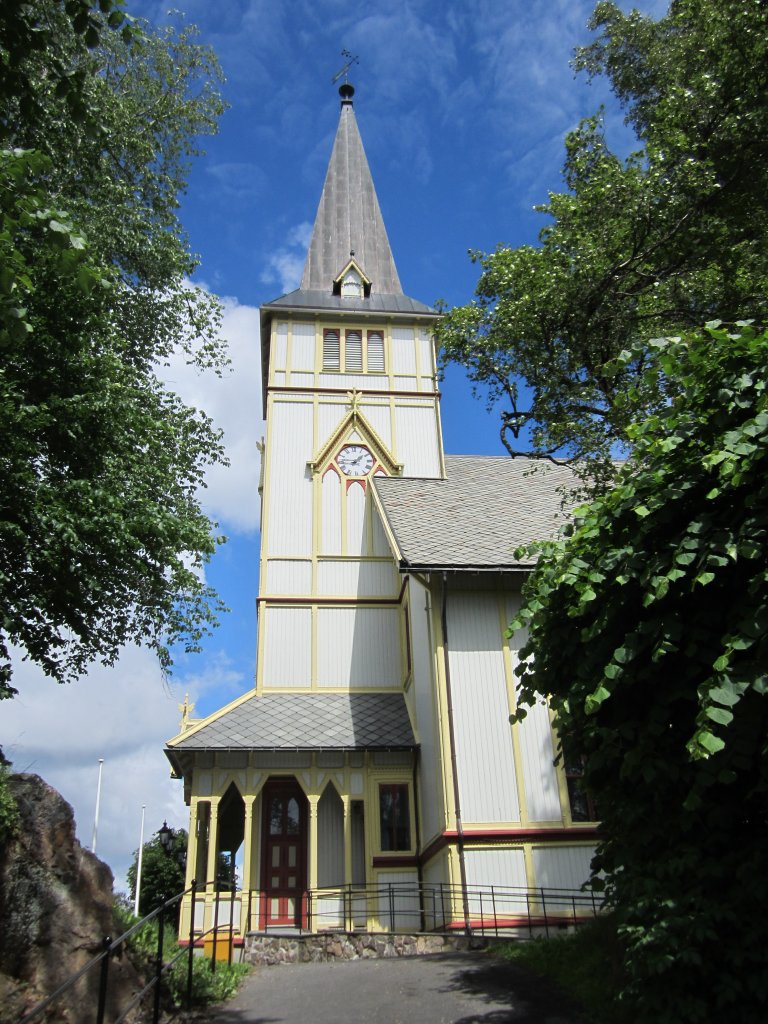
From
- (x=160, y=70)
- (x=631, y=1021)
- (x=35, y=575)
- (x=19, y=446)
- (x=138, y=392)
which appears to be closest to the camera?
(x=631, y=1021)

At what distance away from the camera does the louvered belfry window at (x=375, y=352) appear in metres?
27.6

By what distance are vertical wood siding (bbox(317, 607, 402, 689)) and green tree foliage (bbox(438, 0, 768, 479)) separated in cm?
1020

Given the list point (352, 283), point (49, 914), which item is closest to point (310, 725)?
point (49, 914)

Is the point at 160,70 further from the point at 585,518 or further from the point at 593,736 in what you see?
the point at 593,736

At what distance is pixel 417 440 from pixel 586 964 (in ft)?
60.6

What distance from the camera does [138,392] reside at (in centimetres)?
1400

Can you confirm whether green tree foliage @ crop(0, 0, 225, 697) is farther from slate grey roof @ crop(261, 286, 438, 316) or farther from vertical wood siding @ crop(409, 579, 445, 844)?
slate grey roof @ crop(261, 286, 438, 316)

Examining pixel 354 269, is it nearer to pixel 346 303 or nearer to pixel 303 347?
pixel 346 303

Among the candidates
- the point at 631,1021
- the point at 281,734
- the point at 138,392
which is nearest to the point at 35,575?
the point at 138,392

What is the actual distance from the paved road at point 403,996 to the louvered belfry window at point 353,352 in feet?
62.3

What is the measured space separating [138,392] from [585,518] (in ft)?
29.0

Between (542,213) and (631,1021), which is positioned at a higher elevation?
(542,213)

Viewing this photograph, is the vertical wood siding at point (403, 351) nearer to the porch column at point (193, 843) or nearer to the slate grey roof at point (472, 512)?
the slate grey roof at point (472, 512)

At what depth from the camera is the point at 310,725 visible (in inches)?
789
